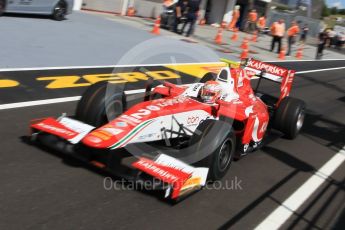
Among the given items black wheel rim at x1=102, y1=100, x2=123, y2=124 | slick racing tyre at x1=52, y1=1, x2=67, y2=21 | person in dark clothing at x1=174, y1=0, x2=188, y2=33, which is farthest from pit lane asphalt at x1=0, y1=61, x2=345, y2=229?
person in dark clothing at x1=174, y1=0, x2=188, y2=33

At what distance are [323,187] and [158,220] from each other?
116 inches

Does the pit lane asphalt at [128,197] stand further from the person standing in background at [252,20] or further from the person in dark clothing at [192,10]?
the person standing in background at [252,20]

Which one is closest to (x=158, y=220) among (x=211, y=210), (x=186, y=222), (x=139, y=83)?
(x=186, y=222)

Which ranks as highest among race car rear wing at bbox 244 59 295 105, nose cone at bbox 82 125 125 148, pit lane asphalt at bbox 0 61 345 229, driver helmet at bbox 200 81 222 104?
race car rear wing at bbox 244 59 295 105

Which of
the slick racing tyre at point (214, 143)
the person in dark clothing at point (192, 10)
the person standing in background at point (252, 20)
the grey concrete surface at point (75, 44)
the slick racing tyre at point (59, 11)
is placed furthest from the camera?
the person standing in background at point (252, 20)

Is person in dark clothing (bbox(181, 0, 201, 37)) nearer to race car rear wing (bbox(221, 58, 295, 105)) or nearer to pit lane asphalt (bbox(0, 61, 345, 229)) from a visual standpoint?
race car rear wing (bbox(221, 58, 295, 105))

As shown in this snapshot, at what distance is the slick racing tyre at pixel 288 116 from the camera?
804 cm

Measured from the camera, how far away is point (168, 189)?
480 centimetres

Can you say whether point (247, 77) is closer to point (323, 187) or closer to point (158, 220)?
point (323, 187)

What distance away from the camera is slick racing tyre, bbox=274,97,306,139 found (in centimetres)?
804

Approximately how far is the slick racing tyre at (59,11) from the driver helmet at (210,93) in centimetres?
1140

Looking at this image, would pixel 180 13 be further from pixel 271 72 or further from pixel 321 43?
pixel 271 72

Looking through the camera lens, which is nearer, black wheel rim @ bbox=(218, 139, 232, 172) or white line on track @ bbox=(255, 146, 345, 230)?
white line on track @ bbox=(255, 146, 345, 230)

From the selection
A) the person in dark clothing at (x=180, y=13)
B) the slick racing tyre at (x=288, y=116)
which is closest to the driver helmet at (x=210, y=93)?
the slick racing tyre at (x=288, y=116)
